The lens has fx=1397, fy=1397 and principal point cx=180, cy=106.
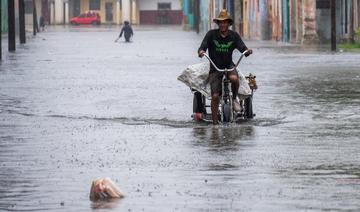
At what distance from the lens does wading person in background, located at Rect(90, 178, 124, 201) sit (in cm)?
1130

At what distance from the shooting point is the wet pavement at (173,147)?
1135cm

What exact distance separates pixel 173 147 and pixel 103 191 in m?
4.40

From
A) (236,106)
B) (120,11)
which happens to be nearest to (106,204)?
(236,106)

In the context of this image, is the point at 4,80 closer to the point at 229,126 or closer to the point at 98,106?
the point at 98,106

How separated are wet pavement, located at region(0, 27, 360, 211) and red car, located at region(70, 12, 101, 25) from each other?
10827 cm

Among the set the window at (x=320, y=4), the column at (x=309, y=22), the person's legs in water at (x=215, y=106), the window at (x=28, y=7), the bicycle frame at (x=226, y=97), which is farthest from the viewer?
the window at (x=28, y=7)

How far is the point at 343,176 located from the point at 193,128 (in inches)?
224

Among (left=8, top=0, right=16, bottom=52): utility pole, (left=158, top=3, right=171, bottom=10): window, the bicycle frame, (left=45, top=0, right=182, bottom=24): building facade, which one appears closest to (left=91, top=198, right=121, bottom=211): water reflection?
the bicycle frame

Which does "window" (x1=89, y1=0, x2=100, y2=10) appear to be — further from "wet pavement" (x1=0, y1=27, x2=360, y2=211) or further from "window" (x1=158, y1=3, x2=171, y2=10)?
"wet pavement" (x1=0, y1=27, x2=360, y2=211)

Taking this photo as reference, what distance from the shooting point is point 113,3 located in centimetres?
14388

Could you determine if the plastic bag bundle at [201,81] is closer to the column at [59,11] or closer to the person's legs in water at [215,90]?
the person's legs in water at [215,90]

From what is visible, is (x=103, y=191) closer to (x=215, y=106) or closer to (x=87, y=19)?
(x=215, y=106)

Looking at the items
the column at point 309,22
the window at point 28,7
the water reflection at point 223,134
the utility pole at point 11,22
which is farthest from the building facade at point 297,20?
the window at point 28,7

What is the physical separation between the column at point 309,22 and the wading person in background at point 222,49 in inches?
1478
